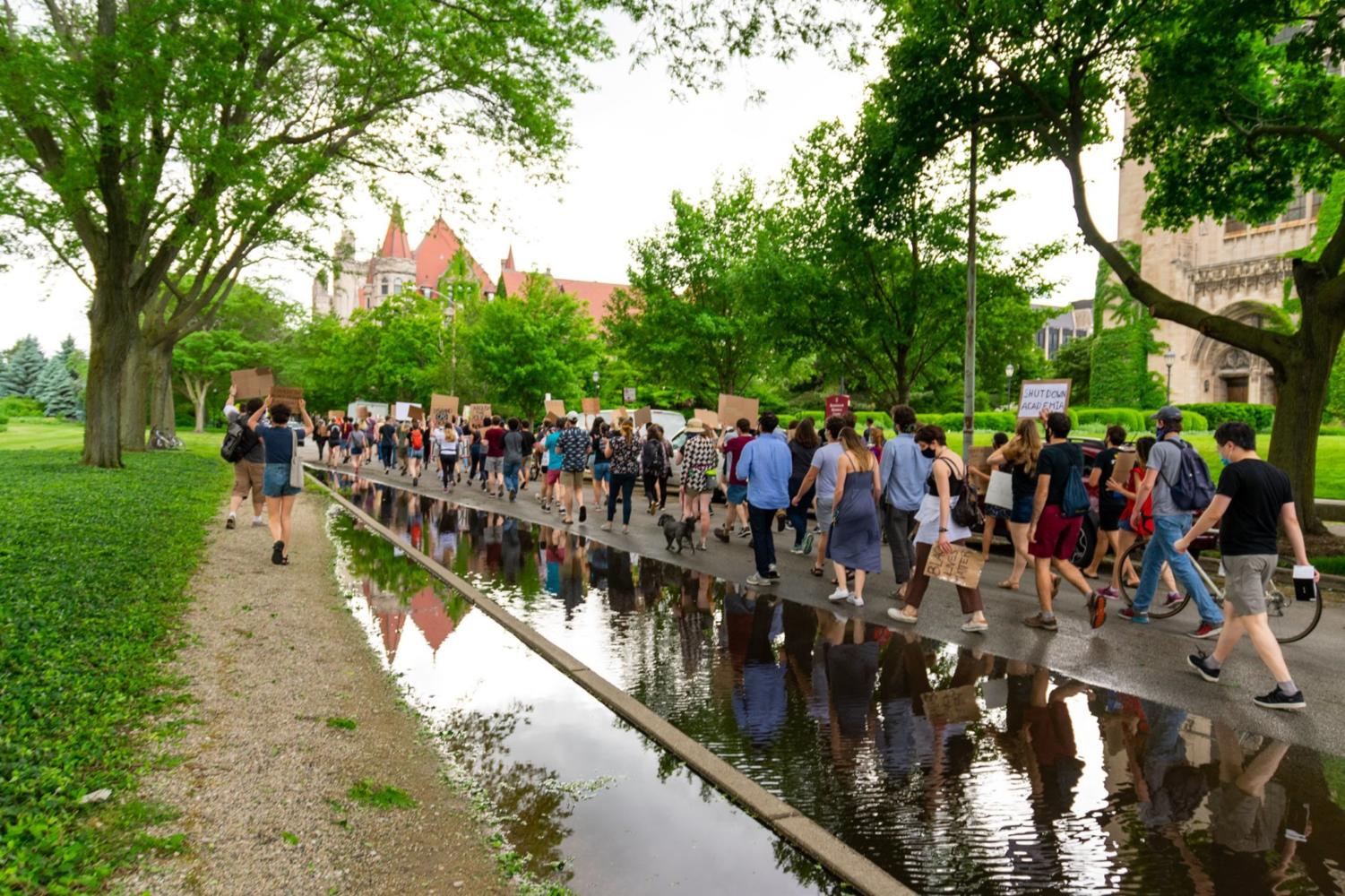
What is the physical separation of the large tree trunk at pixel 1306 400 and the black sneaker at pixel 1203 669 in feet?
25.5

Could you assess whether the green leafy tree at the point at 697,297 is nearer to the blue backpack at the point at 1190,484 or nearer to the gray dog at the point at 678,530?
the gray dog at the point at 678,530

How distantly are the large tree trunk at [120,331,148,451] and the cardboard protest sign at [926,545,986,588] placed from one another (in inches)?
1080

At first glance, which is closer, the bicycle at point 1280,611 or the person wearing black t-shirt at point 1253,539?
the person wearing black t-shirt at point 1253,539

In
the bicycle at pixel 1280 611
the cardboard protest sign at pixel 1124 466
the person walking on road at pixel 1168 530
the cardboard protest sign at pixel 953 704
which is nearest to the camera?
the cardboard protest sign at pixel 953 704

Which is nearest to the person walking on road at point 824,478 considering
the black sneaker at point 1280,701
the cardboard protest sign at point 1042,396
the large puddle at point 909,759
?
the large puddle at point 909,759

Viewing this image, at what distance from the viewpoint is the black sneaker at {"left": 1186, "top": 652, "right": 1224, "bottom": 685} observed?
6.40m

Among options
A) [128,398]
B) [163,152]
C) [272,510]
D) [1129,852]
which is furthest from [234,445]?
[128,398]

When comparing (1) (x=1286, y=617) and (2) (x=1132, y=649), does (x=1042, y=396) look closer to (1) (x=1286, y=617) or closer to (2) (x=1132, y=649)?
(1) (x=1286, y=617)

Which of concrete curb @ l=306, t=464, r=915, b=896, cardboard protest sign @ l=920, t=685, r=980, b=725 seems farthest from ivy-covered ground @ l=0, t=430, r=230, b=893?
cardboard protest sign @ l=920, t=685, r=980, b=725

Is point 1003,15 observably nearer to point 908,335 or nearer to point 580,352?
point 908,335

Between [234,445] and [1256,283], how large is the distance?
4198 cm

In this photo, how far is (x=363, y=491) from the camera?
2303 centimetres

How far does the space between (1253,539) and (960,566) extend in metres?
2.34

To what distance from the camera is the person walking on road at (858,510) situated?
8906mm
